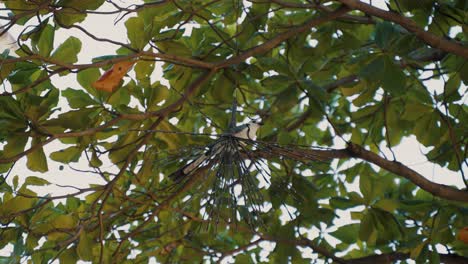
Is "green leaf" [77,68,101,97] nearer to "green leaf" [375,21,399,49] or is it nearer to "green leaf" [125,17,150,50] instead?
"green leaf" [125,17,150,50]

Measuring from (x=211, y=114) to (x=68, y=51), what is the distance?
0.48 metres

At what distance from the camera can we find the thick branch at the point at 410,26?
3.42ft

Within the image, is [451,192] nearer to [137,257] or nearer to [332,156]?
[332,156]

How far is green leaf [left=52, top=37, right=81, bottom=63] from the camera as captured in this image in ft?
3.76

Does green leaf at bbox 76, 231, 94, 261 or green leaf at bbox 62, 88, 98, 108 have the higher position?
green leaf at bbox 62, 88, 98, 108

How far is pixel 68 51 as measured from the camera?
3.77 ft

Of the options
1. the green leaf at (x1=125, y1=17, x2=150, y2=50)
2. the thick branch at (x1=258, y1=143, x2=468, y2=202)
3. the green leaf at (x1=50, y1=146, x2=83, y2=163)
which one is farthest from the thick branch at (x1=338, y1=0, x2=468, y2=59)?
the green leaf at (x1=50, y1=146, x2=83, y2=163)

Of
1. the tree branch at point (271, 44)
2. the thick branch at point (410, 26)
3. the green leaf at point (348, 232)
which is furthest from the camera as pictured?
the green leaf at point (348, 232)

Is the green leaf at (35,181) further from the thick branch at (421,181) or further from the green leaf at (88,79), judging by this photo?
the thick branch at (421,181)

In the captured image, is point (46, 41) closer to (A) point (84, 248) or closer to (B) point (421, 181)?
(A) point (84, 248)

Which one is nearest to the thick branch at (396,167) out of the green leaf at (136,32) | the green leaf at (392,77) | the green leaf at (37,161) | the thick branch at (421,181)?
the thick branch at (421,181)

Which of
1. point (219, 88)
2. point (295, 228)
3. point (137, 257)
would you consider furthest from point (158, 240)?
point (219, 88)

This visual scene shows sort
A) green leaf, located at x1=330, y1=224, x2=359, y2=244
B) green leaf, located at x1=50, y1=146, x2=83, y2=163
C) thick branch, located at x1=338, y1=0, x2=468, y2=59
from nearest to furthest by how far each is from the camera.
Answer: thick branch, located at x1=338, y1=0, x2=468, y2=59, green leaf, located at x1=50, y1=146, x2=83, y2=163, green leaf, located at x1=330, y1=224, x2=359, y2=244

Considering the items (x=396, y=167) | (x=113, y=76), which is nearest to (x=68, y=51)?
(x=113, y=76)
